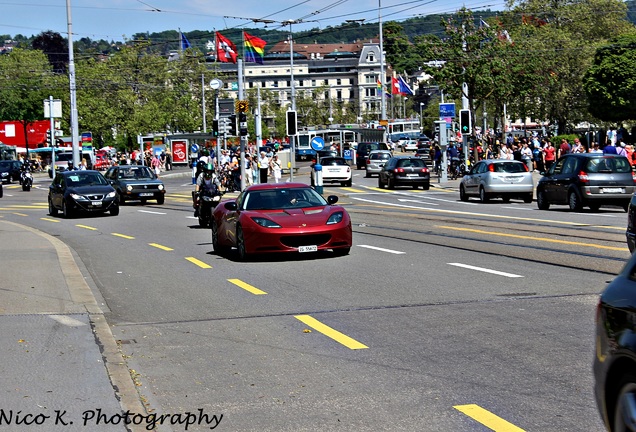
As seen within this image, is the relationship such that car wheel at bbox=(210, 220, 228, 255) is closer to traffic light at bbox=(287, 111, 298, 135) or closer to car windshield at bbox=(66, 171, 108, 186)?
car windshield at bbox=(66, 171, 108, 186)

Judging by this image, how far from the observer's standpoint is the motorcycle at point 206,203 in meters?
26.5

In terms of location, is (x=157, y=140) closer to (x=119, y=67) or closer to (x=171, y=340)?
(x=119, y=67)

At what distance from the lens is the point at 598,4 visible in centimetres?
9869

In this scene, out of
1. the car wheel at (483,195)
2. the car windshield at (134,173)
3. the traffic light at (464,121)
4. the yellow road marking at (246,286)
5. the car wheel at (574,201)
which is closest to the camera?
the yellow road marking at (246,286)

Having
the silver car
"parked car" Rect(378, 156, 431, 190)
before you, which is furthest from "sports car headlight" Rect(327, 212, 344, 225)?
"parked car" Rect(378, 156, 431, 190)

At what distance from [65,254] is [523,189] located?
21.0m

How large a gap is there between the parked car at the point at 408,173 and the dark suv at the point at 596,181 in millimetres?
19568

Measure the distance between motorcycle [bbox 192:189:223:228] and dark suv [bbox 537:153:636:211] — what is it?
32.5 ft

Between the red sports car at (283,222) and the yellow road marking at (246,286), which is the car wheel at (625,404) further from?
the red sports car at (283,222)

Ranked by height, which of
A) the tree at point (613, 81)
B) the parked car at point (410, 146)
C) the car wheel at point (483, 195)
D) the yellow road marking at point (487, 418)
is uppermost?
the tree at point (613, 81)

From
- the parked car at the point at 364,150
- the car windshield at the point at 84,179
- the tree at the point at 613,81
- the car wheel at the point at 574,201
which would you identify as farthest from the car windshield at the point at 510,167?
the tree at the point at 613,81

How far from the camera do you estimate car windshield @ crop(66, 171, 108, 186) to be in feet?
116

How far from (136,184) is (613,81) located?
52.1 metres

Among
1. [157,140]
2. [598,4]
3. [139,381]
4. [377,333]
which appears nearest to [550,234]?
[377,333]
